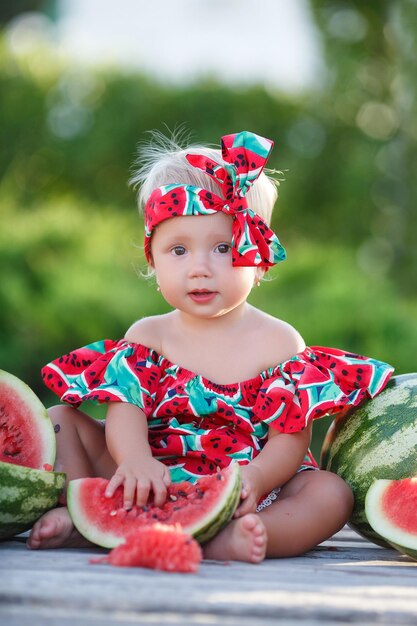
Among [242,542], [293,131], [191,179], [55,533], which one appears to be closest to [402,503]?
[242,542]

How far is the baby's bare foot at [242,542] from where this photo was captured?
2566 millimetres

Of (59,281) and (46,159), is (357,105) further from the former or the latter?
(59,281)

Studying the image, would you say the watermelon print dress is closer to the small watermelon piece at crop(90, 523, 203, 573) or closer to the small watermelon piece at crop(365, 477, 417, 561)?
the small watermelon piece at crop(365, 477, 417, 561)

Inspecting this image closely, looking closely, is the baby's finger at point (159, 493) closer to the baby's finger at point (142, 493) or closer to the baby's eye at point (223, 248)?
the baby's finger at point (142, 493)

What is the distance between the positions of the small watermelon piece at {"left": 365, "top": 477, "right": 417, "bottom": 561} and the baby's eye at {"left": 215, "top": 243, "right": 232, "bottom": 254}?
0.95 m

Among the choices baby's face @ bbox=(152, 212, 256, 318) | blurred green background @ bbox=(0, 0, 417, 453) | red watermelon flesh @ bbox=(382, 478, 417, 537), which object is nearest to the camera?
red watermelon flesh @ bbox=(382, 478, 417, 537)

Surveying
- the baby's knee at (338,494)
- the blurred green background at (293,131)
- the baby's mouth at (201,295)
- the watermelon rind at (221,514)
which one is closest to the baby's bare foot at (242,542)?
the watermelon rind at (221,514)

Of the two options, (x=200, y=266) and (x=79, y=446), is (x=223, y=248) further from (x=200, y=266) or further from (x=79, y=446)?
(x=79, y=446)

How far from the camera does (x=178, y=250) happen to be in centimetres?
312

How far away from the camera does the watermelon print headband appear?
3039 millimetres

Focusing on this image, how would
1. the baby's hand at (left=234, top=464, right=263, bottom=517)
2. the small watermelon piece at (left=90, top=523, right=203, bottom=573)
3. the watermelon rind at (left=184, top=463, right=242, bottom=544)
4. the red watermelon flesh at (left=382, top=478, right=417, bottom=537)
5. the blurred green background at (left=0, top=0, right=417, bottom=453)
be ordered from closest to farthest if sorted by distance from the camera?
the small watermelon piece at (left=90, top=523, right=203, bottom=573), the watermelon rind at (left=184, top=463, right=242, bottom=544), the baby's hand at (left=234, top=464, right=263, bottom=517), the red watermelon flesh at (left=382, top=478, right=417, bottom=537), the blurred green background at (left=0, top=0, right=417, bottom=453)

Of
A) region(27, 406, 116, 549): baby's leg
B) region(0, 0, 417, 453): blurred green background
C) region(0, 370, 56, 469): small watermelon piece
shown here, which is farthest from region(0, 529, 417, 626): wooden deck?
region(0, 0, 417, 453): blurred green background

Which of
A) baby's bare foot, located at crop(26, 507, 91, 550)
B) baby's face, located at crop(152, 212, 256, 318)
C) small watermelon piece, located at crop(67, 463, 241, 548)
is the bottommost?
baby's bare foot, located at crop(26, 507, 91, 550)

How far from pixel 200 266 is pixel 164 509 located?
2.71 feet
